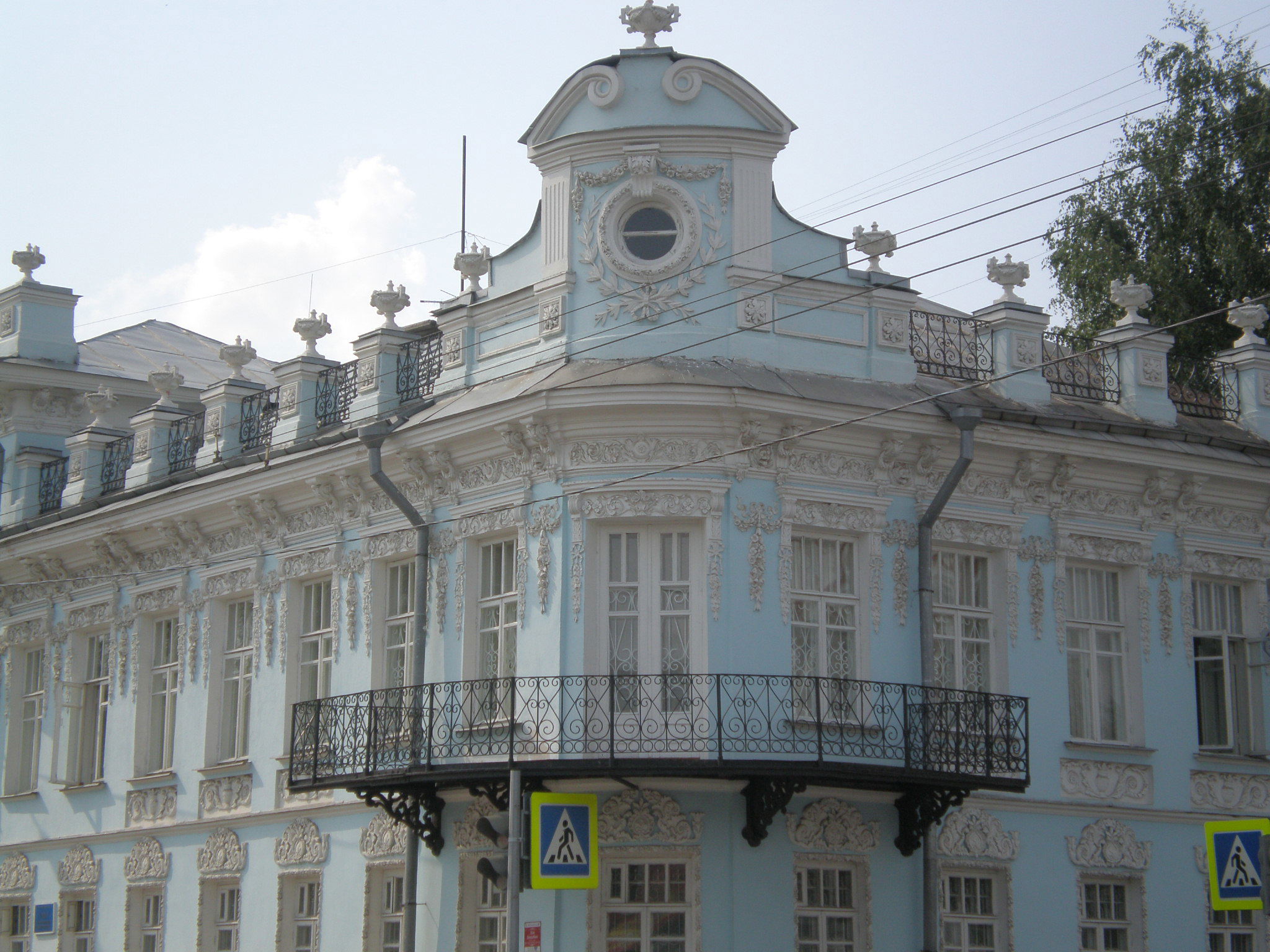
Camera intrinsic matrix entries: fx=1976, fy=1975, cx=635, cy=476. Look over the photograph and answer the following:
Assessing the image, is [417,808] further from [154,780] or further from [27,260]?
[27,260]

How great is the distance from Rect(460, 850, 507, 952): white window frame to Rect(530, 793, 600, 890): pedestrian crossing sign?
1.50 m

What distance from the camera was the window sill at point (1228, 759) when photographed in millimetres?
19891

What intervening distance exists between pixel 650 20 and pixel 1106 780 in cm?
857

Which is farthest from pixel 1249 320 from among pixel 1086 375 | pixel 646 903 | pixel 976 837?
pixel 646 903

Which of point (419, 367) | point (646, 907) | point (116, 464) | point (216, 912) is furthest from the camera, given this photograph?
point (116, 464)

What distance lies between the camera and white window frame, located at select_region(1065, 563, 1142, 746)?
64.2ft

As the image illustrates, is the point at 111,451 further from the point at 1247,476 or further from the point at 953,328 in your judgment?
the point at 1247,476

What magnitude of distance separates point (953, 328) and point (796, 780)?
18.5 ft

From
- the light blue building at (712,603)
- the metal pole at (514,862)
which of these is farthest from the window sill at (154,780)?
the metal pole at (514,862)

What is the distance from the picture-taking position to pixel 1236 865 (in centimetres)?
1374

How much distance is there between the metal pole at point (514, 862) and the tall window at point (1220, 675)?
815 centimetres

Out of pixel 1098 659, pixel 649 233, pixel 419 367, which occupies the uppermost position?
pixel 649 233

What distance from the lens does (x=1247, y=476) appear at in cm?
2030

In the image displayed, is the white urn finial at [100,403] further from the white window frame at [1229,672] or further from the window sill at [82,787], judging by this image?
the white window frame at [1229,672]
